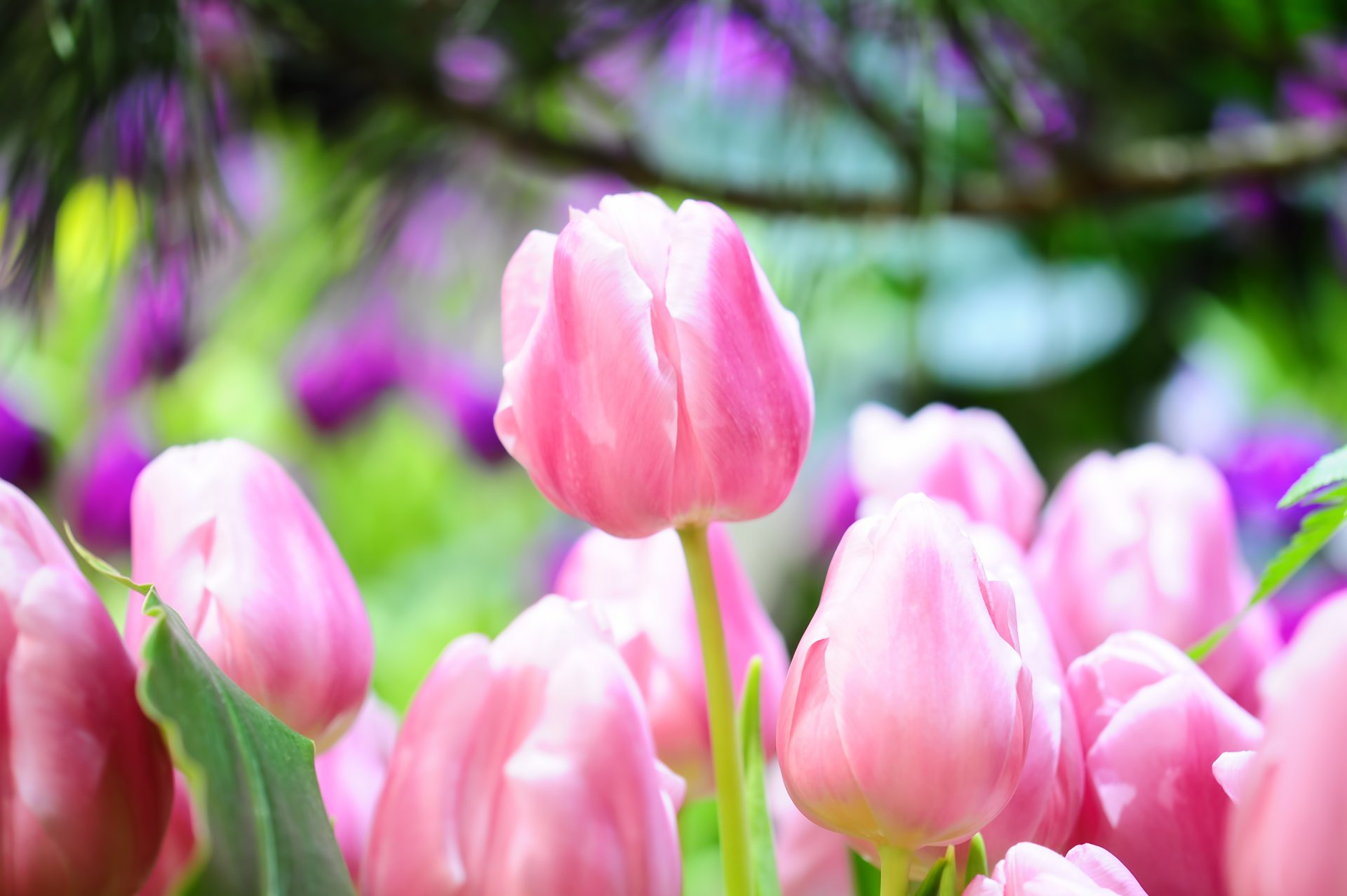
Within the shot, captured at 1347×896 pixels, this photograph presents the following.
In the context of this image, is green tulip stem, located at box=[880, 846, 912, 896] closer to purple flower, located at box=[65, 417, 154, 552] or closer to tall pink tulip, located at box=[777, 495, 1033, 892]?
tall pink tulip, located at box=[777, 495, 1033, 892]

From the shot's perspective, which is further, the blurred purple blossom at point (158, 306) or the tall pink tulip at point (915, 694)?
the blurred purple blossom at point (158, 306)

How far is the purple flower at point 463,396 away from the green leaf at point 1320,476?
78cm

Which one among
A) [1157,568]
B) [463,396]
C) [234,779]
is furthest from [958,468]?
[463,396]

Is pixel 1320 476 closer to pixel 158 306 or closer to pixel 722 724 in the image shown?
pixel 722 724

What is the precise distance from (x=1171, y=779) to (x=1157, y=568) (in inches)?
2.3

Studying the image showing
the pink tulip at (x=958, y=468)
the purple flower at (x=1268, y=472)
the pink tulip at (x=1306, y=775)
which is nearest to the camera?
the pink tulip at (x=1306, y=775)

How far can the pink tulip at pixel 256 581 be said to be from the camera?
17cm

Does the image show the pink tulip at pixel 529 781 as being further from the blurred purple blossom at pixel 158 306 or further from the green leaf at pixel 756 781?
the blurred purple blossom at pixel 158 306

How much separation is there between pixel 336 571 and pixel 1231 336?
0.96 m

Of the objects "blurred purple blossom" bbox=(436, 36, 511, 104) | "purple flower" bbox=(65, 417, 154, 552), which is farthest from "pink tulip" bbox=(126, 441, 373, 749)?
"purple flower" bbox=(65, 417, 154, 552)

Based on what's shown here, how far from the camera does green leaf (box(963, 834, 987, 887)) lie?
170 millimetres

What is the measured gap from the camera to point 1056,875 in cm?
13

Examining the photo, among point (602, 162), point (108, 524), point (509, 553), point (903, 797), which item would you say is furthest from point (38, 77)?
point (509, 553)

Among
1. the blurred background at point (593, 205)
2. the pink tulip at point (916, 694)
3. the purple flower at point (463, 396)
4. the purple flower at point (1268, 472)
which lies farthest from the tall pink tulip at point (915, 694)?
the purple flower at point (463, 396)
